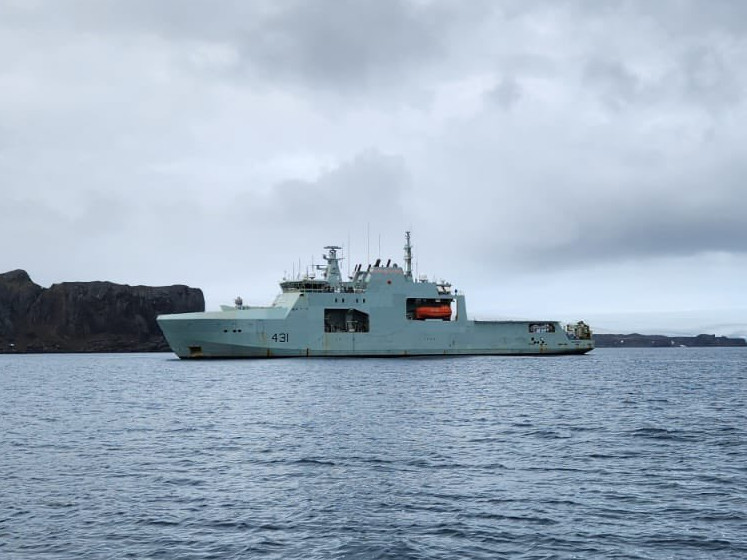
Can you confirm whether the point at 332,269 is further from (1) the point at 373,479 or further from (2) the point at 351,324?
(1) the point at 373,479

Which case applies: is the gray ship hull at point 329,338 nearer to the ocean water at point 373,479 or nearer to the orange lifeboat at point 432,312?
the orange lifeboat at point 432,312

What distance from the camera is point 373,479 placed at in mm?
17391

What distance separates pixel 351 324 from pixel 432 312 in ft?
31.5

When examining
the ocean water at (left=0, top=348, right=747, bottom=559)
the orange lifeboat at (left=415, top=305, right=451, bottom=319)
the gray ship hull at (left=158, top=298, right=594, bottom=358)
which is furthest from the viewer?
the orange lifeboat at (left=415, top=305, right=451, bottom=319)

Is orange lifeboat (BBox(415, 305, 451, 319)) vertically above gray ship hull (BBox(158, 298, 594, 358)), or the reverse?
orange lifeboat (BBox(415, 305, 451, 319))

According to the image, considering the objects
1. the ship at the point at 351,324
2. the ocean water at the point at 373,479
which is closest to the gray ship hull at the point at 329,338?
the ship at the point at 351,324

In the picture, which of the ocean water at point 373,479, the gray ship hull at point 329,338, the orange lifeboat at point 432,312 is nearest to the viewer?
the ocean water at point 373,479

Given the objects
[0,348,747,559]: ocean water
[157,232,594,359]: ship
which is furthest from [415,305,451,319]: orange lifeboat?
[0,348,747,559]: ocean water

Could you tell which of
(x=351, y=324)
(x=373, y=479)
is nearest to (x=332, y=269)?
(x=351, y=324)

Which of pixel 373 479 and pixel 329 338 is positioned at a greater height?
pixel 329 338

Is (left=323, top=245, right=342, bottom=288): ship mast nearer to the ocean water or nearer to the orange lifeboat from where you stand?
the orange lifeboat

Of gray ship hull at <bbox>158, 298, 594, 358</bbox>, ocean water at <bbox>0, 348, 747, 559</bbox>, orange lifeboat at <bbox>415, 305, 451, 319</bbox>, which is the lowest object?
ocean water at <bbox>0, 348, 747, 559</bbox>

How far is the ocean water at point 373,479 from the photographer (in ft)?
40.9

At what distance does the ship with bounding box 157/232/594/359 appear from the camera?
2876 inches
